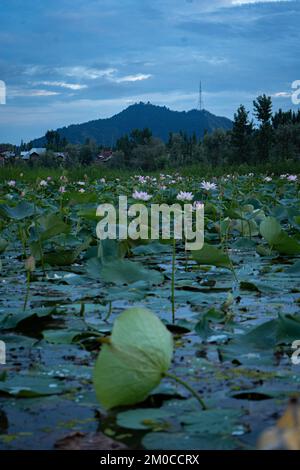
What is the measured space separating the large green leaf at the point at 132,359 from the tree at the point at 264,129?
29278 millimetres

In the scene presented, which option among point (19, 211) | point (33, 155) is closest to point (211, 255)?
point (19, 211)

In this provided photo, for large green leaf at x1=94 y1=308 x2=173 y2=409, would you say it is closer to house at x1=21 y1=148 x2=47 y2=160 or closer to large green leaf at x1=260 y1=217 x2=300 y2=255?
large green leaf at x1=260 y1=217 x2=300 y2=255

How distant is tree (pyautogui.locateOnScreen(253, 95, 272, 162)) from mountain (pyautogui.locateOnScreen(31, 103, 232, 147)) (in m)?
101

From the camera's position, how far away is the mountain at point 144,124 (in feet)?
447

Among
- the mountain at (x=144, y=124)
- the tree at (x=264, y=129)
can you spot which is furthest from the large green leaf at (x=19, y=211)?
the mountain at (x=144, y=124)

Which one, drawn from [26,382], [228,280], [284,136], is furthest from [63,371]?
[284,136]

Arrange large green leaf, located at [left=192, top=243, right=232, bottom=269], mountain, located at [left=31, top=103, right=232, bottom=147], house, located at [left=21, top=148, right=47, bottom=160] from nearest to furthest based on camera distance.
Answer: large green leaf, located at [left=192, top=243, right=232, bottom=269]
house, located at [left=21, top=148, right=47, bottom=160]
mountain, located at [left=31, top=103, right=232, bottom=147]

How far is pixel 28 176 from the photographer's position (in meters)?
8.87

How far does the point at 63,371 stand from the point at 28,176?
8.00 metres

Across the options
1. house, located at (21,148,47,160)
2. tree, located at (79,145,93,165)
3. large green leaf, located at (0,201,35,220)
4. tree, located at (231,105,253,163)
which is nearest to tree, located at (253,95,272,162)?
tree, located at (231,105,253,163)

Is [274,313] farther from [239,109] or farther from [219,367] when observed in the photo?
[239,109]

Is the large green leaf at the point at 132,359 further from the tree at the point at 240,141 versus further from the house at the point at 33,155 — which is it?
the tree at the point at 240,141

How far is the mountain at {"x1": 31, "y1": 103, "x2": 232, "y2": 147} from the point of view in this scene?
447 feet

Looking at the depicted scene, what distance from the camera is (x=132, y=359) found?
871 mm
